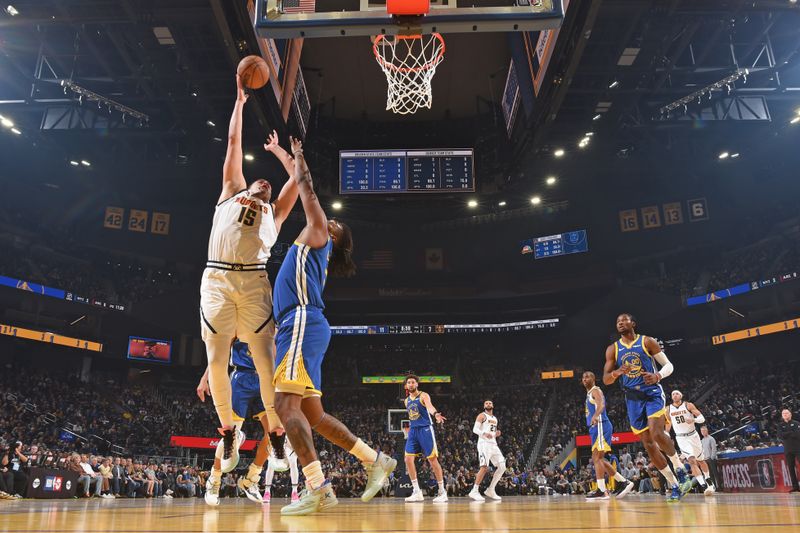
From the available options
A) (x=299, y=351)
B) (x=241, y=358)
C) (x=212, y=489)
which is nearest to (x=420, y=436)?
(x=241, y=358)

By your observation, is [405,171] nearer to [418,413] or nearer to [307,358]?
[418,413]

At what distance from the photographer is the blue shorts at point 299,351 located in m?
3.75

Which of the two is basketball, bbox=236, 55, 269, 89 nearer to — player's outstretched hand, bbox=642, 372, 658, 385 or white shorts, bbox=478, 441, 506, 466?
player's outstretched hand, bbox=642, 372, 658, 385

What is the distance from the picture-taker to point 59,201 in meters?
25.7

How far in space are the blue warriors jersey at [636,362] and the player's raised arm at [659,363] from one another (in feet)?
0.17

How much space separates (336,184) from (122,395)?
14.0 metres

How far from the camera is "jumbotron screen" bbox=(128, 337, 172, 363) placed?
27.2 metres

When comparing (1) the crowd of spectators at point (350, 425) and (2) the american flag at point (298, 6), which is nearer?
(2) the american flag at point (298, 6)

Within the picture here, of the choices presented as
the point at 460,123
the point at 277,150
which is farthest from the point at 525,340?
the point at 277,150

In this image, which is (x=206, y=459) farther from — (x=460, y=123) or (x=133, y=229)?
(x=460, y=123)

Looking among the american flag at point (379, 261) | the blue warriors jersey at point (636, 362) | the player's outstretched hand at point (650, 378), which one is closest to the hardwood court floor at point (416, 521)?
the player's outstretched hand at point (650, 378)

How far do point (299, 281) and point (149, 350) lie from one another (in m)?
26.3

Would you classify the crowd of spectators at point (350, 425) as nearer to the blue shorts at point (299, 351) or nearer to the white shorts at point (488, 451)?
the white shorts at point (488, 451)

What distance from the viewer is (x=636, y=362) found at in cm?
725
